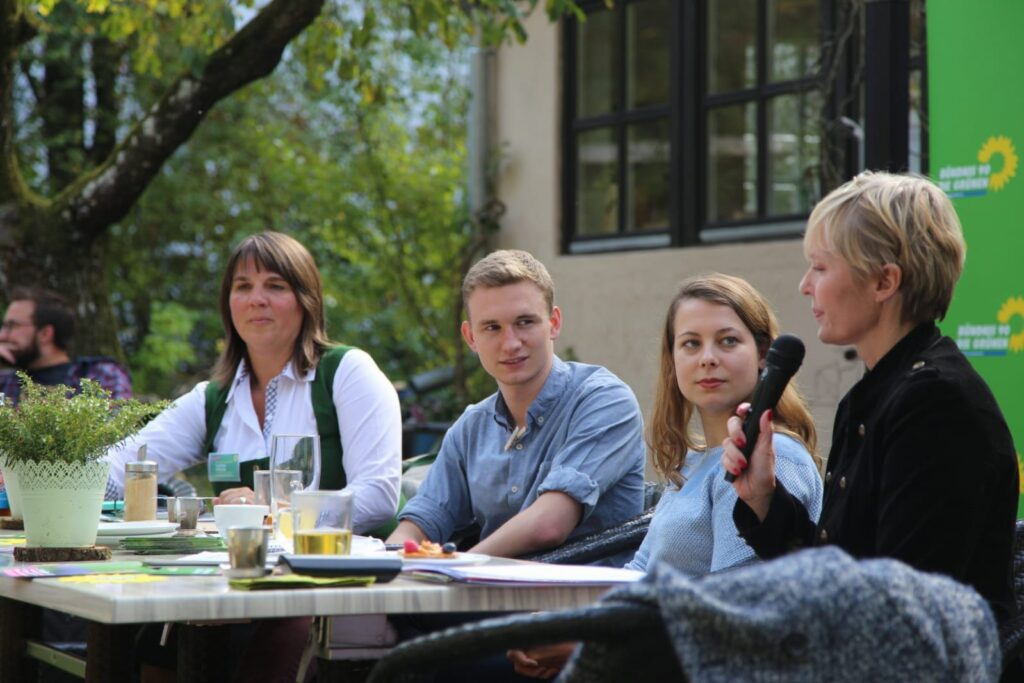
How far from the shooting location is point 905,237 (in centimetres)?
270

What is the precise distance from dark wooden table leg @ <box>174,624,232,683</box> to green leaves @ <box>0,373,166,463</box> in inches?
17.5

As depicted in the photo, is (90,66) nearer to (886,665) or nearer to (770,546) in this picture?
(770,546)

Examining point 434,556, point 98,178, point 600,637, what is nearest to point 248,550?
point 434,556

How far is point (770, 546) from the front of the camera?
115 inches

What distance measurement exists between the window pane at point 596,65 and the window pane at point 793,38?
141 cm

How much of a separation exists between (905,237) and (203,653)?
171 cm

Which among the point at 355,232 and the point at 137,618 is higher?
the point at 355,232

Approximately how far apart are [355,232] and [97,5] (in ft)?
18.1

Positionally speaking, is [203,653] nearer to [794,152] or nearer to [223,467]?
[223,467]

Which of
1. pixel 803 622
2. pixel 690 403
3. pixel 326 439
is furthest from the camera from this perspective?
pixel 326 439

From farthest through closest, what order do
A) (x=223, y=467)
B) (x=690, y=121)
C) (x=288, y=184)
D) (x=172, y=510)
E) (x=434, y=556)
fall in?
(x=288, y=184) → (x=690, y=121) → (x=223, y=467) → (x=172, y=510) → (x=434, y=556)

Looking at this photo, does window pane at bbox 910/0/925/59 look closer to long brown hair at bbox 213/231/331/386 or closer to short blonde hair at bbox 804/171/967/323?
long brown hair at bbox 213/231/331/386

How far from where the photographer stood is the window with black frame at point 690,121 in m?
9.32

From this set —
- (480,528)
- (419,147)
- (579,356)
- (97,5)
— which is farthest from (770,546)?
(419,147)
